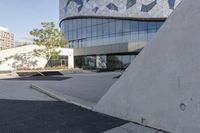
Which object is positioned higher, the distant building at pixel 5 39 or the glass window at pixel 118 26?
the distant building at pixel 5 39

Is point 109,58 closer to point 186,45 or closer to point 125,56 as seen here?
point 125,56

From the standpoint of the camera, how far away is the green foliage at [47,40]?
34.8m

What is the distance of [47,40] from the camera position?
3497cm

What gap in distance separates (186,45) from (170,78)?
849mm

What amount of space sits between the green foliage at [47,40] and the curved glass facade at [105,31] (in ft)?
33.0

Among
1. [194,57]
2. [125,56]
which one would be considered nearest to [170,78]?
[194,57]

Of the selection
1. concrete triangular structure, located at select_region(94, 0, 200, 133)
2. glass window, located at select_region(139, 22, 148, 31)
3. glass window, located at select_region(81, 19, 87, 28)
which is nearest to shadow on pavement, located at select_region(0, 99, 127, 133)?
concrete triangular structure, located at select_region(94, 0, 200, 133)

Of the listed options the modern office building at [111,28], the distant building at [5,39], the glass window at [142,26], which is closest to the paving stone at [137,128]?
the modern office building at [111,28]

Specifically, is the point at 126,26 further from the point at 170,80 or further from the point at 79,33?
the point at 170,80

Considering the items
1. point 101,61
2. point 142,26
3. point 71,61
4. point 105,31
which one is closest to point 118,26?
point 105,31

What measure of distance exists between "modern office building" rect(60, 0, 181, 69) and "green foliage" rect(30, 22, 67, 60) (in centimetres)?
935

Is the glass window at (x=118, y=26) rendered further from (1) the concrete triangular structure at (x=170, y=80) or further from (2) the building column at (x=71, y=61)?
(1) the concrete triangular structure at (x=170, y=80)

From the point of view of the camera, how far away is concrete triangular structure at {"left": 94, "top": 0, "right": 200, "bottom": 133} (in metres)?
4.03

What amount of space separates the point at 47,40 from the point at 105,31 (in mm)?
13588
